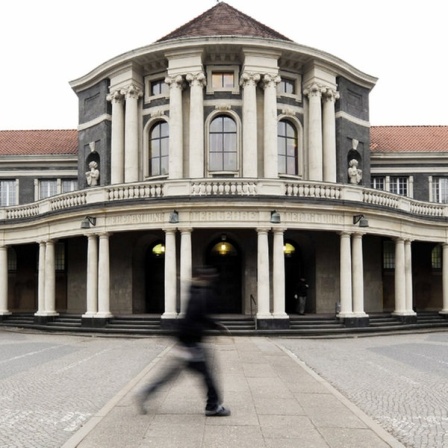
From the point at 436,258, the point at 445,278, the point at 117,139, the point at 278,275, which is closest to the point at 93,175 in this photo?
the point at 117,139

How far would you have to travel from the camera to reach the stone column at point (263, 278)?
22.0m

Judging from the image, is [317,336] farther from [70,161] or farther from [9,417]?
[70,161]

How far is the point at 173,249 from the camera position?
22547 millimetres

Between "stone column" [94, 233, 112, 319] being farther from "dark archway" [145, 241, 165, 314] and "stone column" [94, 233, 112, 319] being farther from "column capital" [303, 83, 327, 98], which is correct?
"column capital" [303, 83, 327, 98]

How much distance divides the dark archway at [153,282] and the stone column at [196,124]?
4.19 metres

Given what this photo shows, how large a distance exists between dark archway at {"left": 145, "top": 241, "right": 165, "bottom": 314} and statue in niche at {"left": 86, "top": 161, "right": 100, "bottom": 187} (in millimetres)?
5225

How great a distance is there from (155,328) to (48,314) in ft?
20.5

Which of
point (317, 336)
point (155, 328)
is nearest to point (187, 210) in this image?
point (155, 328)

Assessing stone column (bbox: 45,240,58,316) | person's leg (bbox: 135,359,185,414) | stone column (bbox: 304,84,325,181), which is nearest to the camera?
person's leg (bbox: 135,359,185,414)

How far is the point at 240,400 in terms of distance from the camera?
955 centimetres

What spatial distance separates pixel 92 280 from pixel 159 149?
796 cm

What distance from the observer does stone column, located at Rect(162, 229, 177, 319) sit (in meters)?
22.2

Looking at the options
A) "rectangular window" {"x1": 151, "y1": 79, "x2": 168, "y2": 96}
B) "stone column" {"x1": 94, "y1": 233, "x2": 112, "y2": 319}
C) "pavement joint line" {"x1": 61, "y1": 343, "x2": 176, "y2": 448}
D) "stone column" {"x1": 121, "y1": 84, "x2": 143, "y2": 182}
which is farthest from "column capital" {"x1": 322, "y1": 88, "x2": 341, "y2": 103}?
"pavement joint line" {"x1": 61, "y1": 343, "x2": 176, "y2": 448}

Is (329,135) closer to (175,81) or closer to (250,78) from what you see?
(250,78)
